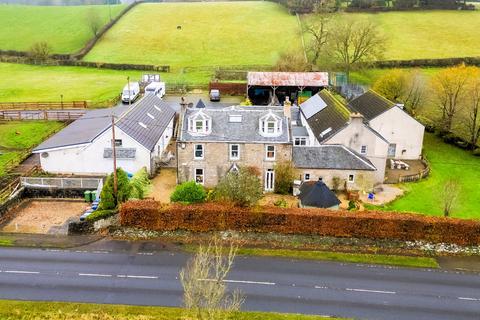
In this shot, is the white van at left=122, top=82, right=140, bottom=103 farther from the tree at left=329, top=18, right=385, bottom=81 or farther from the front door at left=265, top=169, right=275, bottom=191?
the tree at left=329, top=18, right=385, bottom=81

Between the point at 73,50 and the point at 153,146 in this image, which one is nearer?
the point at 153,146

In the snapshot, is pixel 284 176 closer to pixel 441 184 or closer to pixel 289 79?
pixel 441 184

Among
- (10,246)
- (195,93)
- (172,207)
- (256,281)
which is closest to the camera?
(256,281)

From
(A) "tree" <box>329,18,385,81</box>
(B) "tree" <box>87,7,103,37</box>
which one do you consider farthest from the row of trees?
(B) "tree" <box>87,7,103,37</box>

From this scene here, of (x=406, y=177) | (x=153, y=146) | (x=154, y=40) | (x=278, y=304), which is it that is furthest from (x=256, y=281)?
(x=154, y=40)

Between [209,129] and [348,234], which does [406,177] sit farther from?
[209,129]

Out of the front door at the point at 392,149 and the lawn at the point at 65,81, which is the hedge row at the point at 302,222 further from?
the lawn at the point at 65,81

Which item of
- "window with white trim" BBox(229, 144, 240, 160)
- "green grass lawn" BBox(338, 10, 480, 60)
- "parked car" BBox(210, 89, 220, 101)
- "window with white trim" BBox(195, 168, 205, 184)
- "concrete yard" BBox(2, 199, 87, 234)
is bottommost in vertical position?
"concrete yard" BBox(2, 199, 87, 234)
